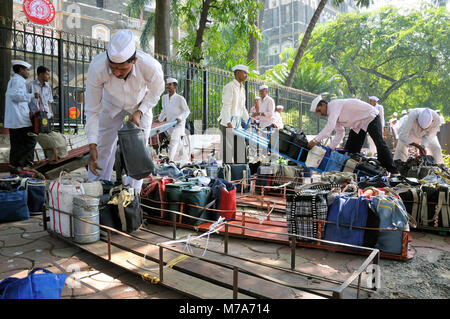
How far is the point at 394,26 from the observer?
32781 mm

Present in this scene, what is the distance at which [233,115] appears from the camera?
7.84m

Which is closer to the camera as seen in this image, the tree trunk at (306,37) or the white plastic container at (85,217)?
the white plastic container at (85,217)

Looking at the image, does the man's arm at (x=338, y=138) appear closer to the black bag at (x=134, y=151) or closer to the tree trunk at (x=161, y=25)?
the black bag at (x=134, y=151)

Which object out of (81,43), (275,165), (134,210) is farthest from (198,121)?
(134,210)

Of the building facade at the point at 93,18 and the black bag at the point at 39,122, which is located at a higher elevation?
the building facade at the point at 93,18

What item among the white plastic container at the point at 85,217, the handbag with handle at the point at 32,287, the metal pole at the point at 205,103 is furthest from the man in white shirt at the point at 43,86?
the handbag with handle at the point at 32,287

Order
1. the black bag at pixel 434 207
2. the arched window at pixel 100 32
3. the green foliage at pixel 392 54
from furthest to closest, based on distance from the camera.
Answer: the arched window at pixel 100 32
the green foliage at pixel 392 54
the black bag at pixel 434 207

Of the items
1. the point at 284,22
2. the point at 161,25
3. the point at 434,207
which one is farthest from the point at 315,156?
the point at 284,22

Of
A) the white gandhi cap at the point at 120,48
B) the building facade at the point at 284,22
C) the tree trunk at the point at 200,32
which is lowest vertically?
the white gandhi cap at the point at 120,48

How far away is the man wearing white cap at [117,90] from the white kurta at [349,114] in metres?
3.45

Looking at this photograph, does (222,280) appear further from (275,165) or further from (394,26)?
(394,26)

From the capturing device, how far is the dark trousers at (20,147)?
6.36 meters

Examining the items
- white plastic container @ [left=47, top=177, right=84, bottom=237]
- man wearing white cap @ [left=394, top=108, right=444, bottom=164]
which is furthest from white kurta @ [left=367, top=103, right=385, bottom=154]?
white plastic container @ [left=47, top=177, right=84, bottom=237]

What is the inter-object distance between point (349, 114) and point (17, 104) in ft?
20.3
